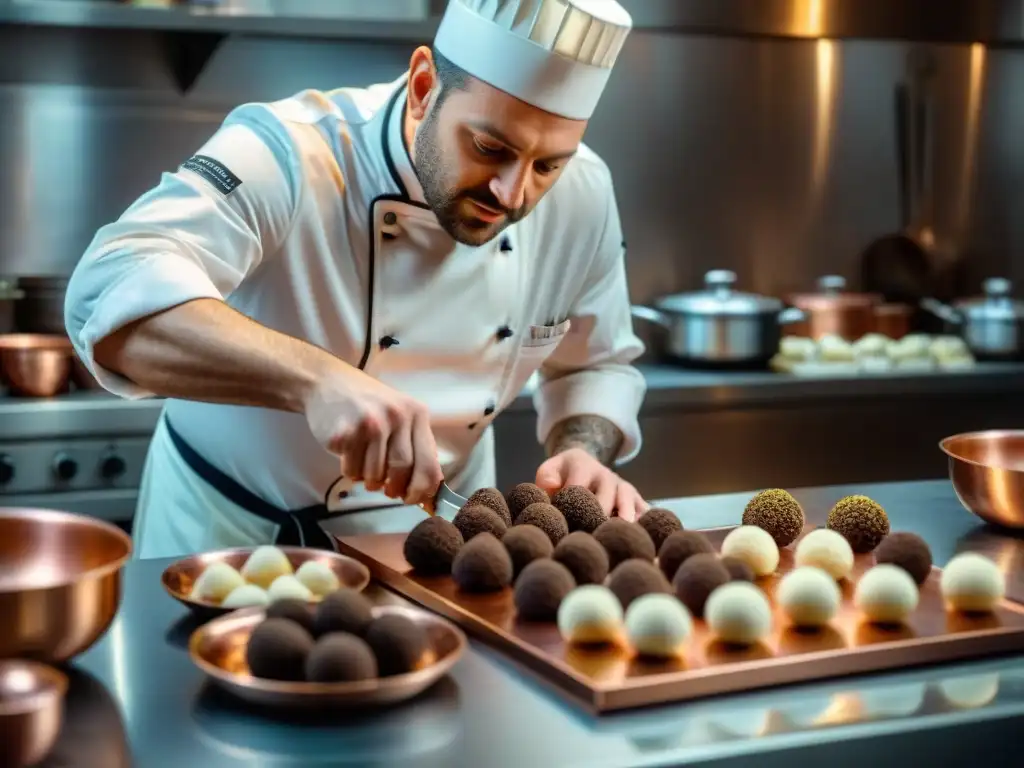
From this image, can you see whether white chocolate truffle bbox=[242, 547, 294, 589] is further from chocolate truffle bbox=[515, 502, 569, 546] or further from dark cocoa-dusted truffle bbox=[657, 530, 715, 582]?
dark cocoa-dusted truffle bbox=[657, 530, 715, 582]

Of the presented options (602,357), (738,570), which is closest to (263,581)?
(738,570)

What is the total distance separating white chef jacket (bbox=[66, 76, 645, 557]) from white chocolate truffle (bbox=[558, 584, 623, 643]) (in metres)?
0.79

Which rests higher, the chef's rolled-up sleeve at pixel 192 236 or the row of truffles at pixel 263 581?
the chef's rolled-up sleeve at pixel 192 236

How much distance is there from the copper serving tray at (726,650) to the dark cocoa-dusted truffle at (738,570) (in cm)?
5

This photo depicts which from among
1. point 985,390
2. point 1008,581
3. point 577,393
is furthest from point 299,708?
point 985,390

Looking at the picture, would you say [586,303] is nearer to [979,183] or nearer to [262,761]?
[262,761]

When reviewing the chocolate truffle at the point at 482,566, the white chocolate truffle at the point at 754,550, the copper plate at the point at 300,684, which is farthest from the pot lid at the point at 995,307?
the copper plate at the point at 300,684

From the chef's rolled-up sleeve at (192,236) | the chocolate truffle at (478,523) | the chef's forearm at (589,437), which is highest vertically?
the chef's rolled-up sleeve at (192,236)

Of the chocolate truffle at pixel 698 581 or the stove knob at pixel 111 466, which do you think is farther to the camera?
the stove knob at pixel 111 466

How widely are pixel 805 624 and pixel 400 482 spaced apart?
1.51 ft

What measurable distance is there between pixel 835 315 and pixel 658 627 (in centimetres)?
297

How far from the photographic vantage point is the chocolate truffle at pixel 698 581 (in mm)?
1327

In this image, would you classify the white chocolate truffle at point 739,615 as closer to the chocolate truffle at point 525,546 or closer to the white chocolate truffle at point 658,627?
the white chocolate truffle at point 658,627

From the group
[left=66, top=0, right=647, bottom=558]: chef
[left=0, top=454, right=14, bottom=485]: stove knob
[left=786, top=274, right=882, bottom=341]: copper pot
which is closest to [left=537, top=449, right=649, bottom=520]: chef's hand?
[left=66, top=0, right=647, bottom=558]: chef
